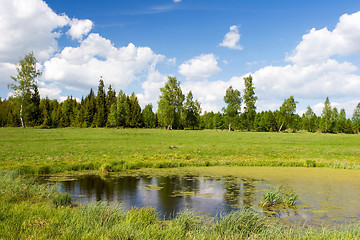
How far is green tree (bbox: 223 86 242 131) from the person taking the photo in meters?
95.9

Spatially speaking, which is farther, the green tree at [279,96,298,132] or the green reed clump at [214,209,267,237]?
the green tree at [279,96,298,132]

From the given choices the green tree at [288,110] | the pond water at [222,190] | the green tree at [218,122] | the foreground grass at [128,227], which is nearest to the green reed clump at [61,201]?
the foreground grass at [128,227]

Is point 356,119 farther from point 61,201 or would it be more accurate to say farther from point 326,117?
point 61,201

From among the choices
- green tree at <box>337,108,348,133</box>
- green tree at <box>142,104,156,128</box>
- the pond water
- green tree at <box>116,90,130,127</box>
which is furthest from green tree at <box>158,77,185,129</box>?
green tree at <box>337,108,348,133</box>

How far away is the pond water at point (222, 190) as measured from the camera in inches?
410

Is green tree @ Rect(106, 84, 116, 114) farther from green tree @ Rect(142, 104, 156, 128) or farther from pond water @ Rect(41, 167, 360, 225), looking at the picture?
pond water @ Rect(41, 167, 360, 225)

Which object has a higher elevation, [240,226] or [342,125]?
[342,125]

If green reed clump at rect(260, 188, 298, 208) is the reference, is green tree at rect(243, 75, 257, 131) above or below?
A: above

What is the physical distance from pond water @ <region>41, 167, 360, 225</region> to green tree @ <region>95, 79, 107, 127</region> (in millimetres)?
82375

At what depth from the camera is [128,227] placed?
6.98 metres

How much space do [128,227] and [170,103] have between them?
297 ft

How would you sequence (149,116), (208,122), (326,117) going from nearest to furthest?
(326,117) < (149,116) < (208,122)

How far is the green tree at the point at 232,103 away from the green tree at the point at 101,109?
46105mm

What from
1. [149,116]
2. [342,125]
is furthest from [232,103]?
[342,125]
